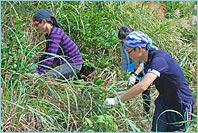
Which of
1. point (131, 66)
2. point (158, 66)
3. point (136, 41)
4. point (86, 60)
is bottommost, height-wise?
point (86, 60)

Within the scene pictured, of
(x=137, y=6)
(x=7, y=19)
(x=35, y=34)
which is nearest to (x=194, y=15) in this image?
(x=137, y=6)

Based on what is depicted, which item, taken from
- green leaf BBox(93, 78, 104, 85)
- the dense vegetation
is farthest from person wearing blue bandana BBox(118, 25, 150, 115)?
green leaf BBox(93, 78, 104, 85)

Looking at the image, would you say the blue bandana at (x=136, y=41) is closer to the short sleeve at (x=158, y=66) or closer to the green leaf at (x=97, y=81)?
the short sleeve at (x=158, y=66)

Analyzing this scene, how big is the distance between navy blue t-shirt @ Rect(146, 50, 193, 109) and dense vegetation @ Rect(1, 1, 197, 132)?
0.21 meters

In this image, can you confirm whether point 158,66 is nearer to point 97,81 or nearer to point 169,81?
point 169,81

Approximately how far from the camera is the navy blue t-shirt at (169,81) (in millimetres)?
1996

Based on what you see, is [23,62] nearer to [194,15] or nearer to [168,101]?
[168,101]

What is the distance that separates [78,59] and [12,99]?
1022 millimetres

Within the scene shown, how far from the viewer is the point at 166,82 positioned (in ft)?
7.00

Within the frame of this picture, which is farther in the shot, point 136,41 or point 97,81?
point 97,81

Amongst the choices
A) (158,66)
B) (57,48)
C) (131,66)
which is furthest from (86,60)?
(158,66)

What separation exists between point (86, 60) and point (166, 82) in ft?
6.39

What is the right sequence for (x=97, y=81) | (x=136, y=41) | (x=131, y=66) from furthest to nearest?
(x=131, y=66) < (x=97, y=81) < (x=136, y=41)

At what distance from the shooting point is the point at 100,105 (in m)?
2.30
